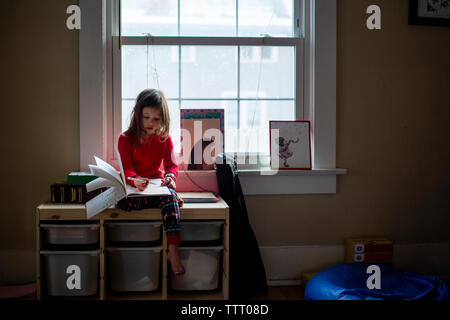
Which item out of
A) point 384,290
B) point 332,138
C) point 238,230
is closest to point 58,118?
point 238,230

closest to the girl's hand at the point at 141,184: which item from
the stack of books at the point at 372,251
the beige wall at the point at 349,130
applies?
the beige wall at the point at 349,130

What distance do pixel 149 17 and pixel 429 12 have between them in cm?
183

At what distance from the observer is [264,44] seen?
2.37 m

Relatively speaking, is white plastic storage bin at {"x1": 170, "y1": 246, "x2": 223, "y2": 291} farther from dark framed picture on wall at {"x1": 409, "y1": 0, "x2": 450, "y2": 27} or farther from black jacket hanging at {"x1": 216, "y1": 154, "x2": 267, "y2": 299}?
dark framed picture on wall at {"x1": 409, "y1": 0, "x2": 450, "y2": 27}

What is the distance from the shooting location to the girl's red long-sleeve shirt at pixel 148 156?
207 centimetres

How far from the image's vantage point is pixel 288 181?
2.35 meters

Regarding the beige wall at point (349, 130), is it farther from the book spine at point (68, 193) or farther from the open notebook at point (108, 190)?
the open notebook at point (108, 190)

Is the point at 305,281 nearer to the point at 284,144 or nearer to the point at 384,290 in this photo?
the point at 384,290

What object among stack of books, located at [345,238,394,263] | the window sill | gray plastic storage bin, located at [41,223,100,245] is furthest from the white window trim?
gray plastic storage bin, located at [41,223,100,245]

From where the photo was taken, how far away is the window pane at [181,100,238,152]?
7.79 feet

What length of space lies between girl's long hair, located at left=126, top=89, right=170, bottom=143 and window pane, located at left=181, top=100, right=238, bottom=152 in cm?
29

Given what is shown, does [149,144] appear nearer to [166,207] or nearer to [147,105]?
[147,105]

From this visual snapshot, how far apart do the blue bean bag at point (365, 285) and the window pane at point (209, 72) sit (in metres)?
1.26

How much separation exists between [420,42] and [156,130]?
1815 millimetres
